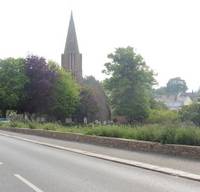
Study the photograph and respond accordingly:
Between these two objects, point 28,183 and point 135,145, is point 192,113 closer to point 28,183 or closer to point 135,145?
point 135,145

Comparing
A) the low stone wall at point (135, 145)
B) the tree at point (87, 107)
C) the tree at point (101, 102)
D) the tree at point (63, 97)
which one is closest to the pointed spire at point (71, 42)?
the tree at point (101, 102)

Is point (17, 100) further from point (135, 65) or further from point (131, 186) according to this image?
point (131, 186)

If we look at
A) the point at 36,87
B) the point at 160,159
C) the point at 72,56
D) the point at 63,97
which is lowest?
the point at 160,159

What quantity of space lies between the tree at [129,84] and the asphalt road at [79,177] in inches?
2049

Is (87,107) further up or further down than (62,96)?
further down

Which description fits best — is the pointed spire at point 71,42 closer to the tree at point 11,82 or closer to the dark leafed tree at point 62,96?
the dark leafed tree at point 62,96

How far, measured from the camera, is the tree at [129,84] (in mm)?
70938

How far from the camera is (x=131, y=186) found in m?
12.1

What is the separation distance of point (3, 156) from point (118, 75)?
52665mm

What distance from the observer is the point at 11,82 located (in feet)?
275

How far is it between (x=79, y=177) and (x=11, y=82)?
71296 millimetres

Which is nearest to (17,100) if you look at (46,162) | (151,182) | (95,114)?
(95,114)

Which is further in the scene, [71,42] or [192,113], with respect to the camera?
[71,42]

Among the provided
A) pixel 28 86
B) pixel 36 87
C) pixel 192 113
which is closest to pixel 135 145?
pixel 192 113
